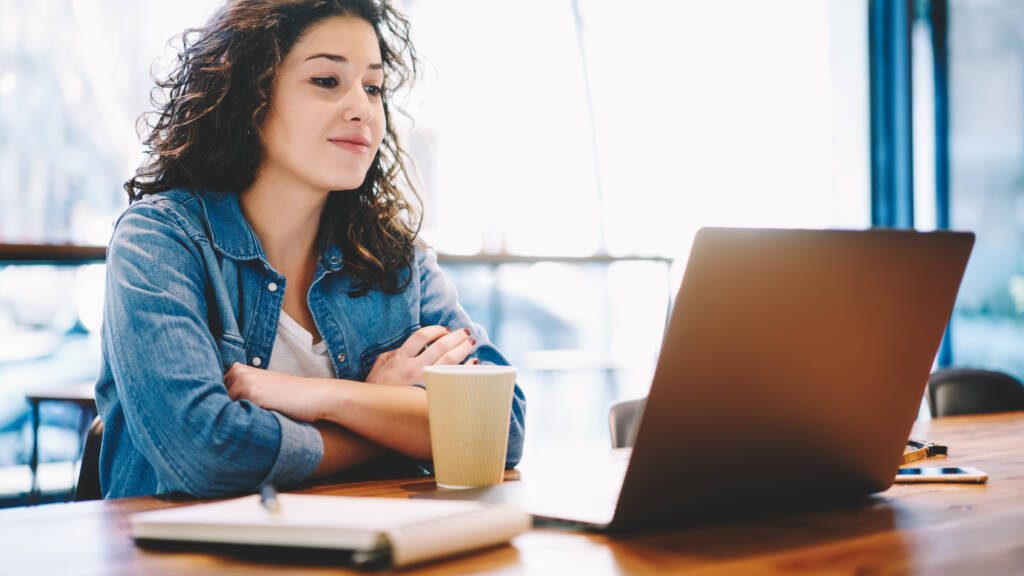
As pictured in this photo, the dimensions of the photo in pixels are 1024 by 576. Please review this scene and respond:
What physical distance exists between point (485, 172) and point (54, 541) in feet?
16.5

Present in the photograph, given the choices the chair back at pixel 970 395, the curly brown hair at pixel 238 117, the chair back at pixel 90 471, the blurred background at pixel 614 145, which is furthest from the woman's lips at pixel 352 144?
the blurred background at pixel 614 145

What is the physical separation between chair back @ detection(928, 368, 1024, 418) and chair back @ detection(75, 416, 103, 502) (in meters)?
1.79

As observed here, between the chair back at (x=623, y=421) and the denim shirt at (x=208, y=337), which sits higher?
the denim shirt at (x=208, y=337)

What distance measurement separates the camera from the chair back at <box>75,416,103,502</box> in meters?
1.27

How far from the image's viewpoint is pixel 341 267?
4.72 ft

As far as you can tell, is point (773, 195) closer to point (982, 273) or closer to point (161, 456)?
point (982, 273)

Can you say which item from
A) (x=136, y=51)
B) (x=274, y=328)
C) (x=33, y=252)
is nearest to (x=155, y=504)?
(x=274, y=328)

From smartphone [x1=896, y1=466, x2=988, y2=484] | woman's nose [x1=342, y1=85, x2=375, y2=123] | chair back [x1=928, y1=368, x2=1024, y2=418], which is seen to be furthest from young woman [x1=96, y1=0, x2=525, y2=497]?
chair back [x1=928, y1=368, x2=1024, y2=418]

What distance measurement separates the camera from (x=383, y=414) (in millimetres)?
1140

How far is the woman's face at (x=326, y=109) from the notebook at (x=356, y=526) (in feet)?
2.42

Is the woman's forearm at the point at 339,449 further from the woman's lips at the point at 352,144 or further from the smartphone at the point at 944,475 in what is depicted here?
the smartphone at the point at 944,475

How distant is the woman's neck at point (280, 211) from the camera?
57.4 inches

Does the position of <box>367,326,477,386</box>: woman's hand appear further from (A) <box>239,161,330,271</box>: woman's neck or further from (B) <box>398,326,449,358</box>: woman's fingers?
(A) <box>239,161,330,271</box>: woman's neck

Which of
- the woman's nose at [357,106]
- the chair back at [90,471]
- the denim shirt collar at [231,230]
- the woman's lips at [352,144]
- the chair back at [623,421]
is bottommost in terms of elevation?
the chair back at [623,421]
